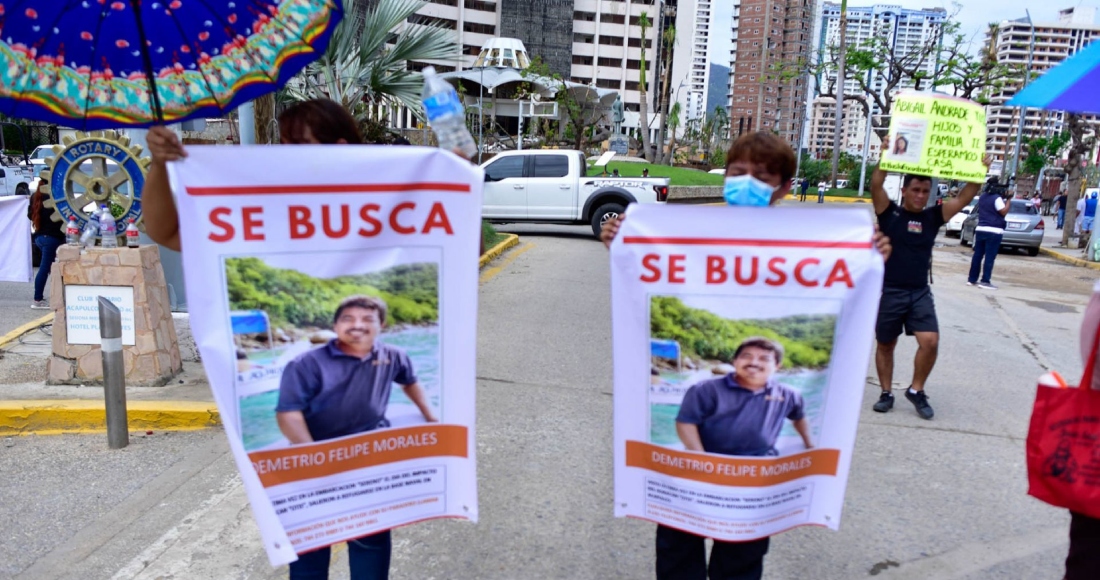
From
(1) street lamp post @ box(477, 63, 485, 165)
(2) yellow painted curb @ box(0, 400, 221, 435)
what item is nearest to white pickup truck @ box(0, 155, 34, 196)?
(1) street lamp post @ box(477, 63, 485, 165)

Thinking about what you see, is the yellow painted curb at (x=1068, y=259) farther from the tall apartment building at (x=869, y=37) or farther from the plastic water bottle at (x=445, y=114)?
the plastic water bottle at (x=445, y=114)

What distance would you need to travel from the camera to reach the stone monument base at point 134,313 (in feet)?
19.0

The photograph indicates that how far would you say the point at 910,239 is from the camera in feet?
18.1

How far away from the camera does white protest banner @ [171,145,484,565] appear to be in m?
2.16

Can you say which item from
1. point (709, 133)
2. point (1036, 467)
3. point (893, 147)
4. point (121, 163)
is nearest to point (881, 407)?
point (893, 147)

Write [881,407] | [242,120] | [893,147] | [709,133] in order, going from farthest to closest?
[709,133]
[242,120]
[881,407]
[893,147]

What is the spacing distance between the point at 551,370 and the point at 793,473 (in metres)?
4.43

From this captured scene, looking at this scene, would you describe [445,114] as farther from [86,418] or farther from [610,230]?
[86,418]

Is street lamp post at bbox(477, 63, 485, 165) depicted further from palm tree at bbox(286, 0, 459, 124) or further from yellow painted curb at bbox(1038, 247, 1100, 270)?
yellow painted curb at bbox(1038, 247, 1100, 270)

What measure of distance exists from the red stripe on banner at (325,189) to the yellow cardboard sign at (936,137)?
297cm

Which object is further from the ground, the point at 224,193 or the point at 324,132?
the point at 324,132

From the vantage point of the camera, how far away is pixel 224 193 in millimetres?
2162

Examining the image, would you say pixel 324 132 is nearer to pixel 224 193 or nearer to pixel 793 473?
pixel 224 193

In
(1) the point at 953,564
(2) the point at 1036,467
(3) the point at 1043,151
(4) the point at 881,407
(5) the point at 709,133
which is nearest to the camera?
(2) the point at 1036,467
